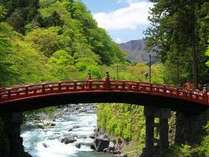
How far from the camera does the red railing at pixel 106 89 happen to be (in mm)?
50569

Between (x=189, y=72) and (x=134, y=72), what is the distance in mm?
45234

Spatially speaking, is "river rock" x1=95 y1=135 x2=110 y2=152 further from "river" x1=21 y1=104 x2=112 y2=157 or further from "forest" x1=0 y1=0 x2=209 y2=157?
"forest" x1=0 y1=0 x2=209 y2=157

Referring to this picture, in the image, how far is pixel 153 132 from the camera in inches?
2328

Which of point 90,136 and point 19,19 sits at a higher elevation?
point 19,19

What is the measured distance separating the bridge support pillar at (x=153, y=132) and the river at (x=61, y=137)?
900cm

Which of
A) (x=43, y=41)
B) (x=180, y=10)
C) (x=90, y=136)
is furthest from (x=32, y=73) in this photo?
(x=43, y=41)

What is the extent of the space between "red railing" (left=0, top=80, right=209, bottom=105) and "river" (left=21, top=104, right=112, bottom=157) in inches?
593

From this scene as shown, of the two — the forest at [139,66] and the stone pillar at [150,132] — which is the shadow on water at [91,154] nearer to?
the forest at [139,66]

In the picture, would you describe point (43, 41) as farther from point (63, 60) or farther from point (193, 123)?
point (193, 123)

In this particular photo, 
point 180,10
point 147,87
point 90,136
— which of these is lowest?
point 90,136

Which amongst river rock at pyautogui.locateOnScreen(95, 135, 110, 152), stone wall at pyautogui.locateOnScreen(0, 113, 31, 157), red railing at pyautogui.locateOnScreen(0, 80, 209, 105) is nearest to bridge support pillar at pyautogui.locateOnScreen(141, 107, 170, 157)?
red railing at pyautogui.locateOnScreen(0, 80, 209, 105)

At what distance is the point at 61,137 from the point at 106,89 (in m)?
28.7

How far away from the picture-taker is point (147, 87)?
5400 cm

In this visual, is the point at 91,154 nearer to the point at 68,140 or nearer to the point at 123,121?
the point at 123,121
